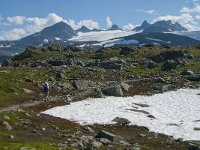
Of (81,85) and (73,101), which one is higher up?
(81,85)

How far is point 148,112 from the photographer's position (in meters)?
55.4

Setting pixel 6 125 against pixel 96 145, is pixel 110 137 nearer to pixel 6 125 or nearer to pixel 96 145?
pixel 96 145

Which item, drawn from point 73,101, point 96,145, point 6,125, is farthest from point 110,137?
point 73,101

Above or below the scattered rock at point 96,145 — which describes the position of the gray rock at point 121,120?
below

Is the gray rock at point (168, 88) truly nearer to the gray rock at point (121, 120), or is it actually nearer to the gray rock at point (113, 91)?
the gray rock at point (113, 91)

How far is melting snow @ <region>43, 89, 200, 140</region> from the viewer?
4735 cm

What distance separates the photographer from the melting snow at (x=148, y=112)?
155 ft

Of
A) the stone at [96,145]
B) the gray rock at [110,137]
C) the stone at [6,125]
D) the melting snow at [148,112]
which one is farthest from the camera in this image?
the melting snow at [148,112]

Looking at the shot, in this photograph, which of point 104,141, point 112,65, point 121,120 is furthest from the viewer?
point 112,65

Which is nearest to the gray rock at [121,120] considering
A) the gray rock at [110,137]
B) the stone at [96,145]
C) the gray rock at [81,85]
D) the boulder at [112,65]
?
the gray rock at [110,137]

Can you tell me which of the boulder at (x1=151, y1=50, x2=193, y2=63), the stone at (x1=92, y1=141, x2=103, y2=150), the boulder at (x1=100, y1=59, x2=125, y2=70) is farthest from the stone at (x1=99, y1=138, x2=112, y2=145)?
the boulder at (x1=151, y1=50, x2=193, y2=63)

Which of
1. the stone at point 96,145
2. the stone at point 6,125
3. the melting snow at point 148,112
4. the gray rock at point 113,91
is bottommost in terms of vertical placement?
the melting snow at point 148,112

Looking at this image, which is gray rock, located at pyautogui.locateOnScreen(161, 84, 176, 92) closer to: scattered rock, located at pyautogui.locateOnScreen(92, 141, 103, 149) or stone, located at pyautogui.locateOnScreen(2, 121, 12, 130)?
stone, located at pyautogui.locateOnScreen(2, 121, 12, 130)

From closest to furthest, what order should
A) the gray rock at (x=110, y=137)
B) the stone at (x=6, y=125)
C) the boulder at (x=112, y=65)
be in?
the gray rock at (x=110, y=137) → the stone at (x=6, y=125) → the boulder at (x=112, y=65)
